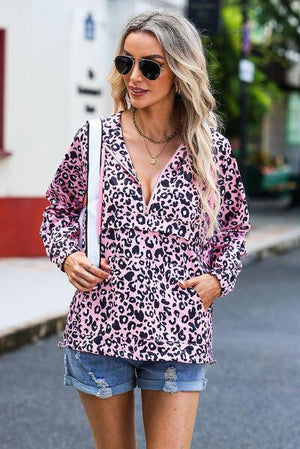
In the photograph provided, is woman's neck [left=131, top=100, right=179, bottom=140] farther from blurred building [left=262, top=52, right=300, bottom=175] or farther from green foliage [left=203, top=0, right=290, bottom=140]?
blurred building [left=262, top=52, right=300, bottom=175]

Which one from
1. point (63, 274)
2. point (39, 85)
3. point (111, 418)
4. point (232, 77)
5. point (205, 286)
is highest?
point (205, 286)

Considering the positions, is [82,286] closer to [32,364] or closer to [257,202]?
[32,364]

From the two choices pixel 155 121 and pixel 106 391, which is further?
pixel 155 121

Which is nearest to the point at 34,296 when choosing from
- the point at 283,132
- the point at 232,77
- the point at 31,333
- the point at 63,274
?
the point at 31,333

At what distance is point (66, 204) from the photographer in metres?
3.24

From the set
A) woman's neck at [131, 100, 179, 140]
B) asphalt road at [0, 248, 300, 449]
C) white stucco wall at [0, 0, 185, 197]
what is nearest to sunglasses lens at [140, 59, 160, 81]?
woman's neck at [131, 100, 179, 140]

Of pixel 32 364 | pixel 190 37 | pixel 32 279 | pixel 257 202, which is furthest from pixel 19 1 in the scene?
pixel 257 202

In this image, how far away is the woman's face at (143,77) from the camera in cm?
308

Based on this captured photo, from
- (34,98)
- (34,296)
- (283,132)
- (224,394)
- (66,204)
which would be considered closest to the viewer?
(66,204)

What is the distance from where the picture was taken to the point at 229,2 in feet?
79.1

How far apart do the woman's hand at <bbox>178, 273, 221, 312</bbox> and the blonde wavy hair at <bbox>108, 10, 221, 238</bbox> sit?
0.14m

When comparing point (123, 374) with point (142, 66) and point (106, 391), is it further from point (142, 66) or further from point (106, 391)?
point (142, 66)

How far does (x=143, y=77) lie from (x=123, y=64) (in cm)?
8

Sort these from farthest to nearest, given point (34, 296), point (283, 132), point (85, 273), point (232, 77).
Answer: point (283, 132) → point (232, 77) → point (34, 296) → point (85, 273)
